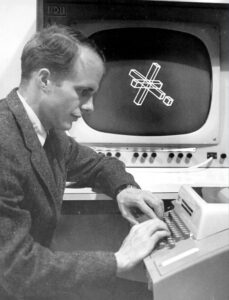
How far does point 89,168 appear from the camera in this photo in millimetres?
1465

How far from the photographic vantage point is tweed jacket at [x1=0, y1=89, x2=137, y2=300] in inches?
36.2

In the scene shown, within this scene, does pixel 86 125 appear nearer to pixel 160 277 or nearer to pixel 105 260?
pixel 105 260

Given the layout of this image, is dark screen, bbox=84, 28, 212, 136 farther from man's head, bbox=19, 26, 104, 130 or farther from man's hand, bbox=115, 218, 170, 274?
man's hand, bbox=115, 218, 170, 274

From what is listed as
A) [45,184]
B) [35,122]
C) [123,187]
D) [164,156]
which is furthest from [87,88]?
[164,156]

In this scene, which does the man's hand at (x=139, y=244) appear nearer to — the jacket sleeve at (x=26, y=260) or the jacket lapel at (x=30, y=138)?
the jacket sleeve at (x=26, y=260)

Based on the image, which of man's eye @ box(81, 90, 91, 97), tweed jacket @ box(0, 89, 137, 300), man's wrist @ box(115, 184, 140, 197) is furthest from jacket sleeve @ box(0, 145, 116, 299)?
man's wrist @ box(115, 184, 140, 197)

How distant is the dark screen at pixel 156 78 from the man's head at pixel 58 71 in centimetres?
55

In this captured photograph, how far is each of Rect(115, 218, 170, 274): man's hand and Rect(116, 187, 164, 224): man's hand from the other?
163 mm

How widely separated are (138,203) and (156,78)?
0.63 m

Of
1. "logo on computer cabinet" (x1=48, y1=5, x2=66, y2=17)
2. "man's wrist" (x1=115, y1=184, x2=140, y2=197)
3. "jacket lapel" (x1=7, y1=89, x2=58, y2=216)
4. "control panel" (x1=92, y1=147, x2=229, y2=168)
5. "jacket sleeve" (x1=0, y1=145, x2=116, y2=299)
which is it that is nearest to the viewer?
"jacket sleeve" (x1=0, y1=145, x2=116, y2=299)

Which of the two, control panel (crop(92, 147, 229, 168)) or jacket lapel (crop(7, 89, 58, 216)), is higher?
jacket lapel (crop(7, 89, 58, 216))

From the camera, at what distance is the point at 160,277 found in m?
0.88

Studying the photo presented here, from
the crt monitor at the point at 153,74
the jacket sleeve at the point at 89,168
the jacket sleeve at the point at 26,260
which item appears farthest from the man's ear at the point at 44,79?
the crt monitor at the point at 153,74

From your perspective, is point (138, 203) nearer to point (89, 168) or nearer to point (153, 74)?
point (89, 168)
